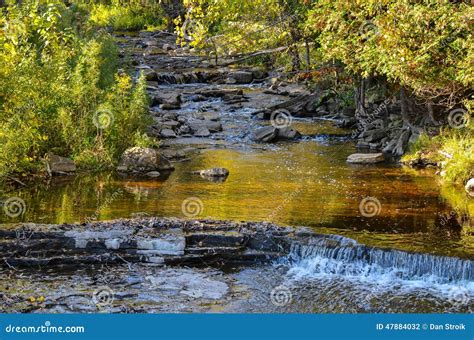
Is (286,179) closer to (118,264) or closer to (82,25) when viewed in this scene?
(118,264)

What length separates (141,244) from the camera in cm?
1120

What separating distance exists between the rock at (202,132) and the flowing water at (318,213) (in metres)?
0.80

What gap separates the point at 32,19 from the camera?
9750 millimetres

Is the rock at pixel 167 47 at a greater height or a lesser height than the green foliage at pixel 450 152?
greater

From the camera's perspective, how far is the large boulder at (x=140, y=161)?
57.0ft

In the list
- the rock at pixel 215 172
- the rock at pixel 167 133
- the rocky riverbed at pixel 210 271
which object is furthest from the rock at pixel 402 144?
the rocky riverbed at pixel 210 271

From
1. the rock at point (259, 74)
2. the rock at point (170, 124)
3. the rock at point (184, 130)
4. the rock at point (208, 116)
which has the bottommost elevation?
the rock at point (184, 130)

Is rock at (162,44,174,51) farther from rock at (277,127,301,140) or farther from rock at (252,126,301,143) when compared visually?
rock at (277,127,301,140)

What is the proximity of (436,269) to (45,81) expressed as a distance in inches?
439

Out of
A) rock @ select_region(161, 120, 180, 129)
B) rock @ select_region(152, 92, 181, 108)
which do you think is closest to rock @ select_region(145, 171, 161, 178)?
rock @ select_region(161, 120, 180, 129)

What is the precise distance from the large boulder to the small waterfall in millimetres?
6790

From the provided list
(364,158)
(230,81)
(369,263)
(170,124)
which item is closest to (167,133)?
(170,124)

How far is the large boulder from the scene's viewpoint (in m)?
17.4

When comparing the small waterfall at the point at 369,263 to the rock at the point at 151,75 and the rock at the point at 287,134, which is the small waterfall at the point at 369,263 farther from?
the rock at the point at 151,75
